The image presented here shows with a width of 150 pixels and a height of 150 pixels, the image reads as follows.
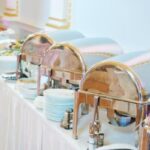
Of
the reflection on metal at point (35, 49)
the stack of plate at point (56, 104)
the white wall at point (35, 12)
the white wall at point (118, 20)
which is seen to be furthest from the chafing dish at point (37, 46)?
the white wall at point (35, 12)

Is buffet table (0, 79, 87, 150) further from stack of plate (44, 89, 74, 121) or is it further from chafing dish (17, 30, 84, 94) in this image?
chafing dish (17, 30, 84, 94)

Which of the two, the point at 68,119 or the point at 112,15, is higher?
the point at 112,15

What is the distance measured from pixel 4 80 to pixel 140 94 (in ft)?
4.25

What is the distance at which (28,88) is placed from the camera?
1.97m

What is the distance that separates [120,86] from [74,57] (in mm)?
457

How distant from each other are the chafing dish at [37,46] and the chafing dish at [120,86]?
65 centimetres

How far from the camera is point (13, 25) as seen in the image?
3.84 metres

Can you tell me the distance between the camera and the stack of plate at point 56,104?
155 centimetres

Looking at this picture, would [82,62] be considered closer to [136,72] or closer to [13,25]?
[136,72]

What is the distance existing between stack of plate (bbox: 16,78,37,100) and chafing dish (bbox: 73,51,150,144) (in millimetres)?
581

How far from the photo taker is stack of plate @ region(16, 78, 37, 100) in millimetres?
1943

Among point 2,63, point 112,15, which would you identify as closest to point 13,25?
point 2,63

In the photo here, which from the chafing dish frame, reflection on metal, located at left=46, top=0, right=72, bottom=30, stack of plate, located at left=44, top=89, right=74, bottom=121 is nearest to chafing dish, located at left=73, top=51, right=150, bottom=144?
stack of plate, located at left=44, top=89, right=74, bottom=121

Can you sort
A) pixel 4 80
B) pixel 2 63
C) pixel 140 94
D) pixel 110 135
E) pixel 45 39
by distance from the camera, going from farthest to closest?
pixel 2 63
pixel 4 80
pixel 45 39
pixel 110 135
pixel 140 94
